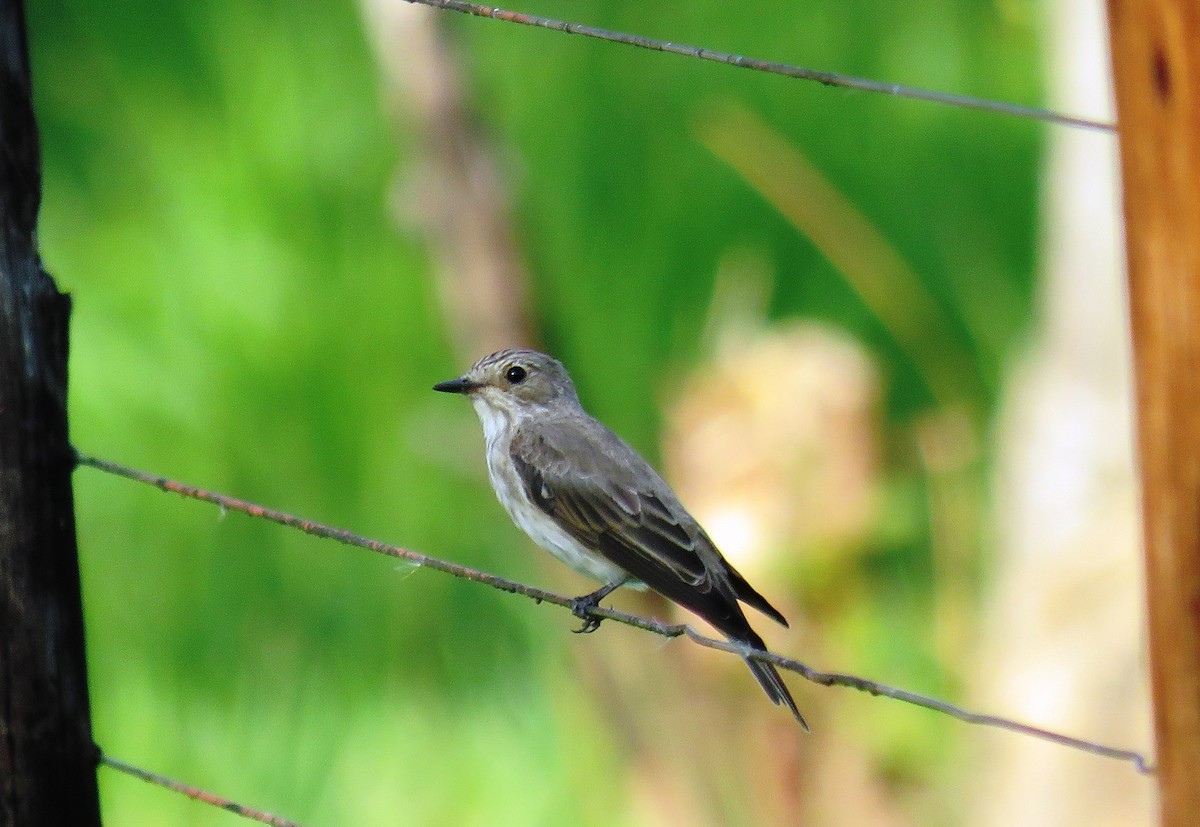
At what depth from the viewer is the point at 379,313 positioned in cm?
632

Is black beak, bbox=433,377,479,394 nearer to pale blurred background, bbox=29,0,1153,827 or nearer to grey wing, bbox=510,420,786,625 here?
grey wing, bbox=510,420,786,625

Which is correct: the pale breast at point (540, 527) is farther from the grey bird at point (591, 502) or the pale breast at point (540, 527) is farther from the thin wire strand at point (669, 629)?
the thin wire strand at point (669, 629)

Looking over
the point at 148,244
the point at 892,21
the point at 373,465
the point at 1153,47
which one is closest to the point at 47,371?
the point at 1153,47

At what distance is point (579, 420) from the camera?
3699 mm

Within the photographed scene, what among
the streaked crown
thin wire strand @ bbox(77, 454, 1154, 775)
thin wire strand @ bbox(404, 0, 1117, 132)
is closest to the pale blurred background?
the streaked crown

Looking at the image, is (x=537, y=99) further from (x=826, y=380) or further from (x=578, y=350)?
(x=826, y=380)

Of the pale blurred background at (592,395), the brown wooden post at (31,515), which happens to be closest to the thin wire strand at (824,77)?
the brown wooden post at (31,515)

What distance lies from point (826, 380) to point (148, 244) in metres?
2.88

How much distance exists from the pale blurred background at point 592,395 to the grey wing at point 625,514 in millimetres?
1131

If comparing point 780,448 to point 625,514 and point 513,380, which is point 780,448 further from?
point 625,514

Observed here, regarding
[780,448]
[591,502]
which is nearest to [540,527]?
[591,502]

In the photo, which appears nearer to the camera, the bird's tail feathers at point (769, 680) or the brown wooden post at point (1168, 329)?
the brown wooden post at point (1168, 329)

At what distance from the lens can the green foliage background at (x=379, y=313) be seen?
5270 mm

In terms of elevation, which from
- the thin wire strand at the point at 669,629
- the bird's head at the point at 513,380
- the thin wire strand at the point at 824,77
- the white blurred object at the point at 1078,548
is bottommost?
the white blurred object at the point at 1078,548
